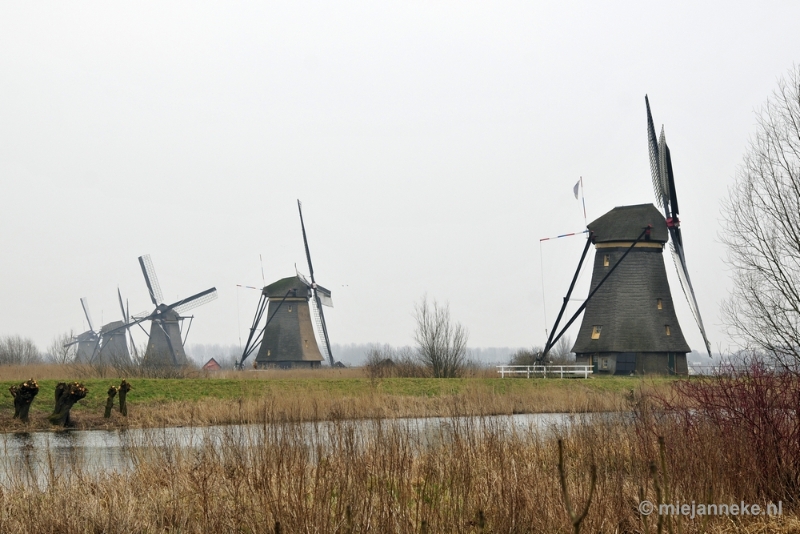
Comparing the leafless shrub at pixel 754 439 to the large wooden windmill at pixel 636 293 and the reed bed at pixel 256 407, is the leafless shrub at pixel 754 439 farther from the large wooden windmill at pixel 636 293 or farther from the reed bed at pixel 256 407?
the large wooden windmill at pixel 636 293

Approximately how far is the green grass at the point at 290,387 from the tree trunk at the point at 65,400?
1825mm

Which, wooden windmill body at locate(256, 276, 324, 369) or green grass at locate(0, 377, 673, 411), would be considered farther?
wooden windmill body at locate(256, 276, 324, 369)

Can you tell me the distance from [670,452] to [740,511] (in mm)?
881

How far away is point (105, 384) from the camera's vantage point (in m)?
24.0

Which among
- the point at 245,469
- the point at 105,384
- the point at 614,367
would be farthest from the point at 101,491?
the point at 614,367

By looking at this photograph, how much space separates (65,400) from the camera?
19562 mm

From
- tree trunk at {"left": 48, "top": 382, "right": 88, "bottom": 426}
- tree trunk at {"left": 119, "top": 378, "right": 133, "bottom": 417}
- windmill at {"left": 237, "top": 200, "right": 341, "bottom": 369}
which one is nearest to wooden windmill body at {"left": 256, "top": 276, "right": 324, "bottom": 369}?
windmill at {"left": 237, "top": 200, "right": 341, "bottom": 369}

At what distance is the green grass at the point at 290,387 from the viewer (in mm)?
22641

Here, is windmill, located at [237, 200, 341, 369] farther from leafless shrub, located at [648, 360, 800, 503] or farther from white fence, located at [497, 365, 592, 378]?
leafless shrub, located at [648, 360, 800, 503]

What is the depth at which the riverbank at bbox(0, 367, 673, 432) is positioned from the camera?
18.4 m

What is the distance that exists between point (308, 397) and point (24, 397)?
6682mm

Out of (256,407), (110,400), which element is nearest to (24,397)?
(110,400)

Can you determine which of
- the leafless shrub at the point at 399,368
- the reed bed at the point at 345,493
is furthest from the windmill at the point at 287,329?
the reed bed at the point at 345,493

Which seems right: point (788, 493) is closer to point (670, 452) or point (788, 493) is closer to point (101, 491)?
point (670, 452)
